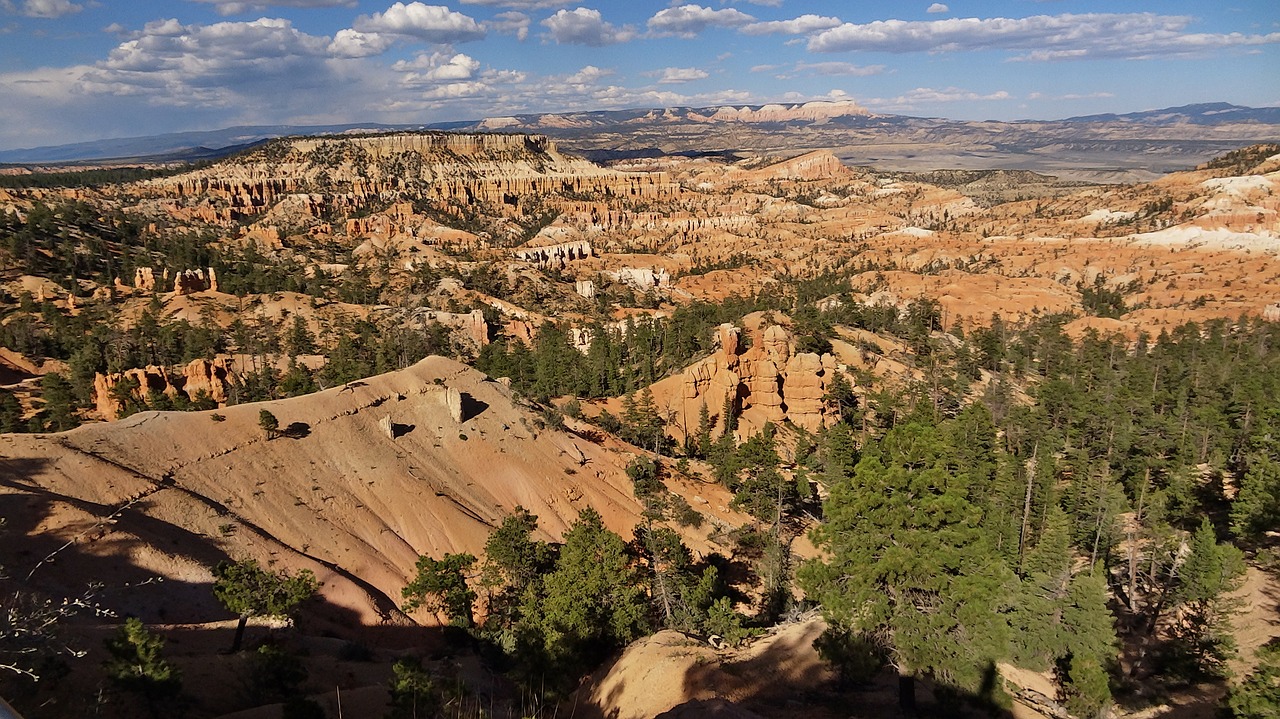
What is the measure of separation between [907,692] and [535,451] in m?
32.3

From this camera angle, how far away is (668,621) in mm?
29234

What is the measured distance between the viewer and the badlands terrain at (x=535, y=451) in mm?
23109

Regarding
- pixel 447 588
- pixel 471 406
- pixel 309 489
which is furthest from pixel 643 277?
pixel 447 588

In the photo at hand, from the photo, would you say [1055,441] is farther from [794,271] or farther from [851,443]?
[794,271]

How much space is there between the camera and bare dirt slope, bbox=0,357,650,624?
84.7ft

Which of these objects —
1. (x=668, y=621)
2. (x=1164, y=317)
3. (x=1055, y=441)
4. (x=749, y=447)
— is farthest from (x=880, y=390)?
(x=1164, y=317)

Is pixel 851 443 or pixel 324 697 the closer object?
pixel 324 697

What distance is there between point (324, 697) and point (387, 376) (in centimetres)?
3167

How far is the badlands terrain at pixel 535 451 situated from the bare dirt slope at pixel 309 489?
0.59 feet

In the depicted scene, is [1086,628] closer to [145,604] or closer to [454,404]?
[145,604]

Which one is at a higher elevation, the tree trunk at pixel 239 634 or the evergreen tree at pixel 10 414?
the evergreen tree at pixel 10 414

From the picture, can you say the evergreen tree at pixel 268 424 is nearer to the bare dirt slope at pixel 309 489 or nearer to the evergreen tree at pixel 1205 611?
the bare dirt slope at pixel 309 489

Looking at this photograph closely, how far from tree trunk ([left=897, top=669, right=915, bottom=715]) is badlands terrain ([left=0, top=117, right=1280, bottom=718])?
74cm

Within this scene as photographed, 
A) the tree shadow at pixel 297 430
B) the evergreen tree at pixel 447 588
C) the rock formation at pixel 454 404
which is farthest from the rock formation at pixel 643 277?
the evergreen tree at pixel 447 588
